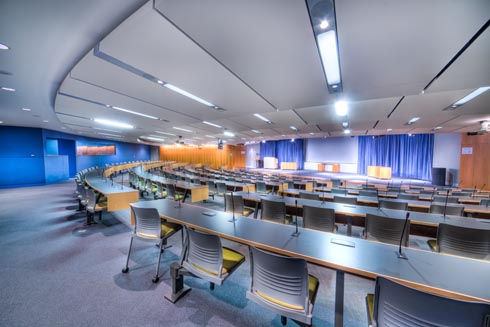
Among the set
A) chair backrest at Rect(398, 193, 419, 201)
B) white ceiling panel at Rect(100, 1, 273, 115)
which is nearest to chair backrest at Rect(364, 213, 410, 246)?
chair backrest at Rect(398, 193, 419, 201)

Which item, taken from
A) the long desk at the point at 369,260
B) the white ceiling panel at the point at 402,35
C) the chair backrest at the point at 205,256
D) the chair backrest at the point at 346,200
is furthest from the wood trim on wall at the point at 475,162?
the chair backrest at the point at 205,256

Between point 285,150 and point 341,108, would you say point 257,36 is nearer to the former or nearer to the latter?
point 341,108

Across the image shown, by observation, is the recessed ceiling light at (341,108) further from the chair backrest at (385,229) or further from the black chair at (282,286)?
the black chair at (282,286)

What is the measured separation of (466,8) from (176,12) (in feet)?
7.98

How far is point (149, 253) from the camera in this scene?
10.1ft

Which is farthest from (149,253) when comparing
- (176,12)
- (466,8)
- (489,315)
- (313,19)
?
(466,8)

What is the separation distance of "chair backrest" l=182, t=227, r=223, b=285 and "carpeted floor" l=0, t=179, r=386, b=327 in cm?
53

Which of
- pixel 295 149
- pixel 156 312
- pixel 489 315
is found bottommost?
pixel 156 312

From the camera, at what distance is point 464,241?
215 centimetres

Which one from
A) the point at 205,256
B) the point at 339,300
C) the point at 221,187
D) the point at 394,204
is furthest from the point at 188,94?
the point at 394,204

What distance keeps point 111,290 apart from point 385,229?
3694mm

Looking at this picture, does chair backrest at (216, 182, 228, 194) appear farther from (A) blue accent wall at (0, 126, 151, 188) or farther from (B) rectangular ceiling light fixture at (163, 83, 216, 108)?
(A) blue accent wall at (0, 126, 151, 188)

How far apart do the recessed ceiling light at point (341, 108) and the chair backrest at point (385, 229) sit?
106 inches

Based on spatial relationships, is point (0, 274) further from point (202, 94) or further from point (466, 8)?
point (466, 8)
